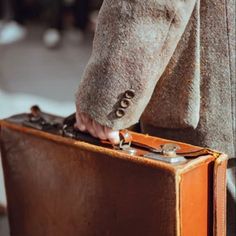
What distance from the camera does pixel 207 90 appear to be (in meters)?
1.20

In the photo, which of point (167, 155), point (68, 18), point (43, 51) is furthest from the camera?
point (68, 18)

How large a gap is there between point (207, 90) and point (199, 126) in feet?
0.25

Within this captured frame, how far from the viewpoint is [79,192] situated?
1.22 meters

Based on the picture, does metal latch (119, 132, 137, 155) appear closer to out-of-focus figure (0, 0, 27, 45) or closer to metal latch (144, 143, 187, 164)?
metal latch (144, 143, 187, 164)

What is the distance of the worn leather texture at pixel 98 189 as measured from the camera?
1052 mm

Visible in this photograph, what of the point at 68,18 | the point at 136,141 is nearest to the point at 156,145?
the point at 136,141

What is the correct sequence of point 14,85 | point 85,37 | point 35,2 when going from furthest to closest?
point 35,2
point 85,37
point 14,85

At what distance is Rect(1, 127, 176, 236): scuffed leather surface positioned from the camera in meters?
1.07

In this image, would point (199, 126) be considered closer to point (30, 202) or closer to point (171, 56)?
point (171, 56)

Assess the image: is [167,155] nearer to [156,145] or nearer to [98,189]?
[156,145]

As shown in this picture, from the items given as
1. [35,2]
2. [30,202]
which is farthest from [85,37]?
[30,202]

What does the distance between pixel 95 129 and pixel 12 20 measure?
4.47 metres

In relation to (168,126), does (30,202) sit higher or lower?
lower

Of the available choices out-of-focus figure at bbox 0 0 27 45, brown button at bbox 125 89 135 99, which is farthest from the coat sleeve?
out-of-focus figure at bbox 0 0 27 45
